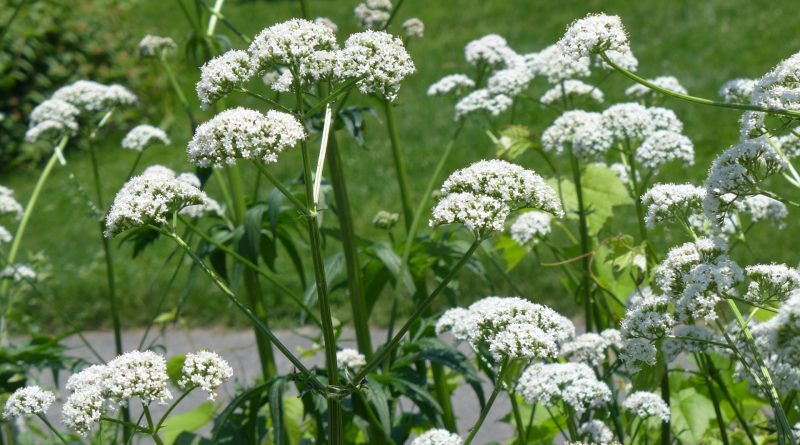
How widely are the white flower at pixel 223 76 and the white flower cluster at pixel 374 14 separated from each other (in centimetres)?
129

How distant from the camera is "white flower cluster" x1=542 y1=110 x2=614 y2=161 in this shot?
137 inches

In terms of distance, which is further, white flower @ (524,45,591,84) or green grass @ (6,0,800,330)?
green grass @ (6,0,800,330)

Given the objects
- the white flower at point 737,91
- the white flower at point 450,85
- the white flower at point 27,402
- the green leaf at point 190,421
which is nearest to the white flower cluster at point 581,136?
the white flower at point 737,91

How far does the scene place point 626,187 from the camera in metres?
4.13

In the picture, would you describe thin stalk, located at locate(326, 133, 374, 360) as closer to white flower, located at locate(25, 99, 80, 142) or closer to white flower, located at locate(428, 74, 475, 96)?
white flower, located at locate(428, 74, 475, 96)

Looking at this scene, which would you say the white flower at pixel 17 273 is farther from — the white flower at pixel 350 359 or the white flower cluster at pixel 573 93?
the white flower cluster at pixel 573 93

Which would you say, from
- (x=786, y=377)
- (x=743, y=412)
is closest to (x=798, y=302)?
(x=786, y=377)

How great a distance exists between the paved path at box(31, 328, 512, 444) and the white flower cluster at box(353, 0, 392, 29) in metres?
1.91

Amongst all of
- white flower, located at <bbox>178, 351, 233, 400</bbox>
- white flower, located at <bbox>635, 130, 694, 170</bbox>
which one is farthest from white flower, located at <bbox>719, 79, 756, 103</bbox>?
white flower, located at <bbox>178, 351, 233, 400</bbox>

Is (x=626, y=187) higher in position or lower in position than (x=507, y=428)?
higher

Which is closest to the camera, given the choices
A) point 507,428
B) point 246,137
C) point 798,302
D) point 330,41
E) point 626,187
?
point 798,302

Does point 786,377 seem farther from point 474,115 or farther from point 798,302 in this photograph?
Result: point 474,115

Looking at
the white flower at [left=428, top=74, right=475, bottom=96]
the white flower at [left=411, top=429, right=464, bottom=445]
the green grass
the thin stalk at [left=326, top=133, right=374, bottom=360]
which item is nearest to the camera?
the white flower at [left=411, top=429, right=464, bottom=445]

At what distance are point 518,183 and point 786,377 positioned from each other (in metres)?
0.84
